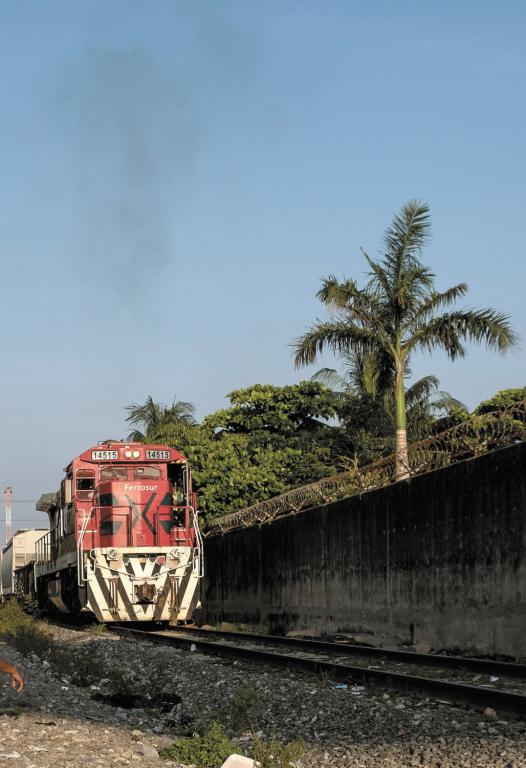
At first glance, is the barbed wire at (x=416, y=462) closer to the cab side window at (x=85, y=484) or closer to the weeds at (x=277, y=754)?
the cab side window at (x=85, y=484)

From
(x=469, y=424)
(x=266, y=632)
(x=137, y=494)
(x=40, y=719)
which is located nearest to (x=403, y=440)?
(x=266, y=632)

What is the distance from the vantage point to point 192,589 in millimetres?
21016

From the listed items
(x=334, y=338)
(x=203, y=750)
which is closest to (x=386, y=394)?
(x=334, y=338)

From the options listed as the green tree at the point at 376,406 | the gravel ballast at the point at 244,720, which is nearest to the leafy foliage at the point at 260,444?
the green tree at the point at 376,406

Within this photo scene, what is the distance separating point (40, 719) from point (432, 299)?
2020 cm

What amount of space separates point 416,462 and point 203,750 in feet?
32.1

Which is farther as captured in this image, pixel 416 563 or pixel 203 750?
pixel 416 563

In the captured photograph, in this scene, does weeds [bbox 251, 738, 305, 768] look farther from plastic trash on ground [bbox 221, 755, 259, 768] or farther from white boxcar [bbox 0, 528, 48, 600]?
white boxcar [bbox 0, 528, 48, 600]

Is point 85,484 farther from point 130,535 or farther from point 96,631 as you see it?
point 96,631

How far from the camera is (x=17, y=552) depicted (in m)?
38.8

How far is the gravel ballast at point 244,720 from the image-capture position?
7363 millimetres

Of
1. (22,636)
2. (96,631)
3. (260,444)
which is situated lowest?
(96,631)

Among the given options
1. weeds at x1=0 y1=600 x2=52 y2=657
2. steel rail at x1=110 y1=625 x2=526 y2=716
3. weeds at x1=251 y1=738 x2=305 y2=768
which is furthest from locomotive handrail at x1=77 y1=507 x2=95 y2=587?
weeds at x1=251 y1=738 x2=305 y2=768

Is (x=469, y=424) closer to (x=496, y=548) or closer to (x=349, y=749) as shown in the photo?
(x=496, y=548)
